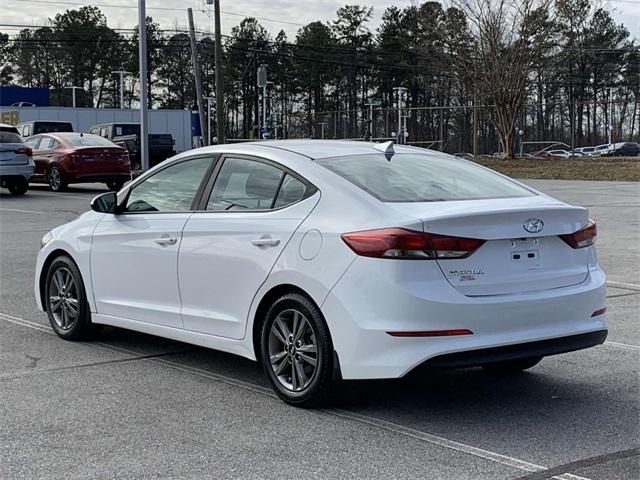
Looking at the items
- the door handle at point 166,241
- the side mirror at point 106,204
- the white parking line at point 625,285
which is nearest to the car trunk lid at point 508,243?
the door handle at point 166,241

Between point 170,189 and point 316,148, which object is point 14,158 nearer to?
point 170,189

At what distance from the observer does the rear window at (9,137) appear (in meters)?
22.7

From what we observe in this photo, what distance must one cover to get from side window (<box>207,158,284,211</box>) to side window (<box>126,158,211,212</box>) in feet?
0.73

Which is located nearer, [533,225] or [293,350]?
[533,225]

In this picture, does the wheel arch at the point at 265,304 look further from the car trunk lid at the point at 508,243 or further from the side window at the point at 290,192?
the car trunk lid at the point at 508,243

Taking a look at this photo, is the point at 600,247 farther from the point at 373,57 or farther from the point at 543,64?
the point at 373,57

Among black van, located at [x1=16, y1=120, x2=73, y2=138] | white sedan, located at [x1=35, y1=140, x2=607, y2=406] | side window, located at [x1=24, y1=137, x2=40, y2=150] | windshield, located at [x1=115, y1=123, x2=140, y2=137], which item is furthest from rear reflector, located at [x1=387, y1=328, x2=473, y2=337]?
windshield, located at [x1=115, y1=123, x2=140, y2=137]

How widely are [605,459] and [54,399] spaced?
3.15m

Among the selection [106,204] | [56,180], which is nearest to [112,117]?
[56,180]

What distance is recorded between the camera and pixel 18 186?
77.8 ft

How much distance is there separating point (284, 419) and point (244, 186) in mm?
1609

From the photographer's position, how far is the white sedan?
15.8 ft

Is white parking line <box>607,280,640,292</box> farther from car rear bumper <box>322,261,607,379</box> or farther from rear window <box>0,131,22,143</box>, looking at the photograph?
rear window <box>0,131,22,143</box>

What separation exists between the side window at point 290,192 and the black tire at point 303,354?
0.60m
